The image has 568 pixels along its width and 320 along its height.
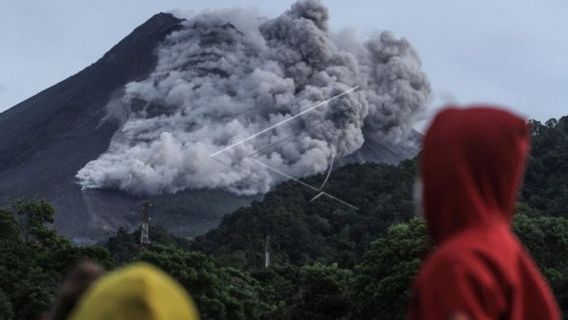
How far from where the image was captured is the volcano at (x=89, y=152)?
8119cm

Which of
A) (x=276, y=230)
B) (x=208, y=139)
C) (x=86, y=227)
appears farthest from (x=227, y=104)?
(x=276, y=230)

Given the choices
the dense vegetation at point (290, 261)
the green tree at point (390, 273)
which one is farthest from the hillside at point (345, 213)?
the green tree at point (390, 273)

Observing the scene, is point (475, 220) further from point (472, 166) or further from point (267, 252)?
point (267, 252)

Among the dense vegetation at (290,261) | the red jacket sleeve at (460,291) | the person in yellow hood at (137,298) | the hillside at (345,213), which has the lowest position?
the hillside at (345,213)

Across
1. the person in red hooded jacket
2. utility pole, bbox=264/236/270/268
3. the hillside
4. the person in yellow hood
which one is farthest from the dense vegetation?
the person in yellow hood

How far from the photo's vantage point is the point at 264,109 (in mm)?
97625

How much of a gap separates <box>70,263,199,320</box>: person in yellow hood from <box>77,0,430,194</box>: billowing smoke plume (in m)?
83.1

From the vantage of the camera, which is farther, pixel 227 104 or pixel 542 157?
pixel 227 104

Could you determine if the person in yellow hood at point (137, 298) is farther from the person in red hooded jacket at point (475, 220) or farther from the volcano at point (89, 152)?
the volcano at point (89, 152)

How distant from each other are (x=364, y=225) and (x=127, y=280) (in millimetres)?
50648

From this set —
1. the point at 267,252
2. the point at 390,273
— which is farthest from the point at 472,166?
the point at 267,252

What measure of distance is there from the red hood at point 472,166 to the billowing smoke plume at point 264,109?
8286 centimetres

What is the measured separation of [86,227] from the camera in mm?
77562

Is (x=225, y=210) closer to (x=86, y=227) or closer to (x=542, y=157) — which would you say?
(x=86, y=227)
